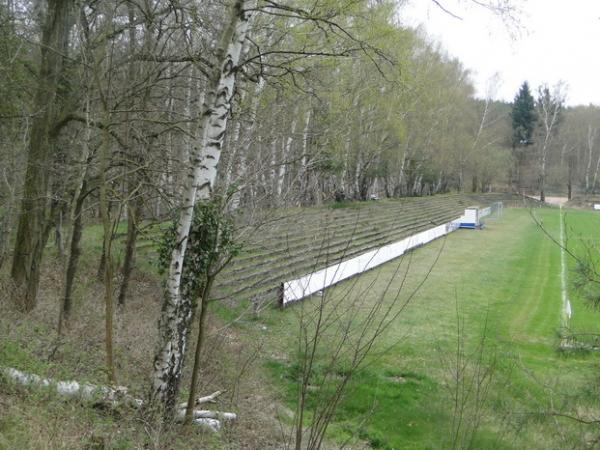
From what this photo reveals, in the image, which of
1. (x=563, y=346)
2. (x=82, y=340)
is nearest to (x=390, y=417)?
(x=563, y=346)

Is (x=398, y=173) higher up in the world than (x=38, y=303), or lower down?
higher up

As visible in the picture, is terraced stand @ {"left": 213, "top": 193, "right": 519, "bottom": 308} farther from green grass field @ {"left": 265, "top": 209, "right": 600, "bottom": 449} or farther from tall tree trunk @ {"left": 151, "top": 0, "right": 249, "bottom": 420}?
green grass field @ {"left": 265, "top": 209, "right": 600, "bottom": 449}

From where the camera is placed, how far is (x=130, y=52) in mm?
7840

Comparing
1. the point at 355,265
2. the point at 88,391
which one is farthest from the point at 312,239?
the point at 88,391

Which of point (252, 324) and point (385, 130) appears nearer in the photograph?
point (252, 324)

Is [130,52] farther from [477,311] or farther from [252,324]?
[477,311]

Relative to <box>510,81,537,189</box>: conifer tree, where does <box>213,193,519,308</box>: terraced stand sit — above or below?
below

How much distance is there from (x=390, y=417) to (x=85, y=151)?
5.54 meters

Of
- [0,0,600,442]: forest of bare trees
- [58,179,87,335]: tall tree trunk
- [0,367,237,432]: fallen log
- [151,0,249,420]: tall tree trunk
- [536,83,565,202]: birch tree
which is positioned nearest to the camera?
[0,367,237,432]: fallen log

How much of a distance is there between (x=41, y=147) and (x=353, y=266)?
10312 mm

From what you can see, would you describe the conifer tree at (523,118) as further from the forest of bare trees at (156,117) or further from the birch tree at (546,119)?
the forest of bare trees at (156,117)

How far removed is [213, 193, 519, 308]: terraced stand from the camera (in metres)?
7.39

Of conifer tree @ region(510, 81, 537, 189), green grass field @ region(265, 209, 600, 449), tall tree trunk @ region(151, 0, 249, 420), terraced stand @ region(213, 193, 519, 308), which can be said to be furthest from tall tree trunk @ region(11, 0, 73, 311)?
conifer tree @ region(510, 81, 537, 189)

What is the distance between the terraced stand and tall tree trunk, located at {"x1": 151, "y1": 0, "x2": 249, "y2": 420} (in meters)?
0.75
